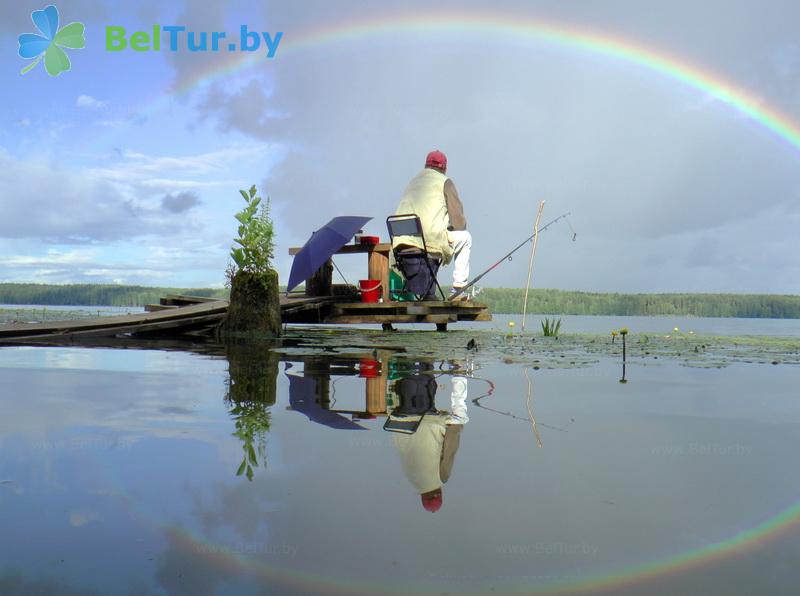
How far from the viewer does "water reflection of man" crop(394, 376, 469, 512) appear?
2.39 metres

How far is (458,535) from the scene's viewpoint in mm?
1929

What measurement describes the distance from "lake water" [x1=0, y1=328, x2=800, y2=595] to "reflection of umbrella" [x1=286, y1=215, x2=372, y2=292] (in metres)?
8.24

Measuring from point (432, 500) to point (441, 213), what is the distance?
12.0m

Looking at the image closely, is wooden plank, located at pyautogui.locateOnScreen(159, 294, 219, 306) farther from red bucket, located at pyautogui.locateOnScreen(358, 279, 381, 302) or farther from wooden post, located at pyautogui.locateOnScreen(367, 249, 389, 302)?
wooden post, located at pyautogui.locateOnScreen(367, 249, 389, 302)

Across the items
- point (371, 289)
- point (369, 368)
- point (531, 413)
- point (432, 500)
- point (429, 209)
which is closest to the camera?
point (432, 500)

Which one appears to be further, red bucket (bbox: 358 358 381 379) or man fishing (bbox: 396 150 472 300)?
man fishing (bbox: 396 150 472 300)

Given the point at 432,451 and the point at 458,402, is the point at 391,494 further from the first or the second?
the point at 458,402

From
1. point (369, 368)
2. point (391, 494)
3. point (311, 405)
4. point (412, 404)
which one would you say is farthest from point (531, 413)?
point (369, 368)

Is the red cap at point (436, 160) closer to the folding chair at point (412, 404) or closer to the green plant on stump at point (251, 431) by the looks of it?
the folding chair at point (412, 404)

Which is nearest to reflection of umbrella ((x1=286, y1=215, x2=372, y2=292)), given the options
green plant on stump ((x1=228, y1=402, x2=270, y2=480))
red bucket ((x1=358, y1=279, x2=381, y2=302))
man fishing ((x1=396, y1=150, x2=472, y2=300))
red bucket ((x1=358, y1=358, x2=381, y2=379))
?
man fishing ((x1=396, y1=150, x2=472, y2=300))

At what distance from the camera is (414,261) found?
569 inches

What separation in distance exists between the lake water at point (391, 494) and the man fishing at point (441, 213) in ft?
30.2

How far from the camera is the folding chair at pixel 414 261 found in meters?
13.5

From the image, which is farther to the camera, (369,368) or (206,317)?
(206,317)
